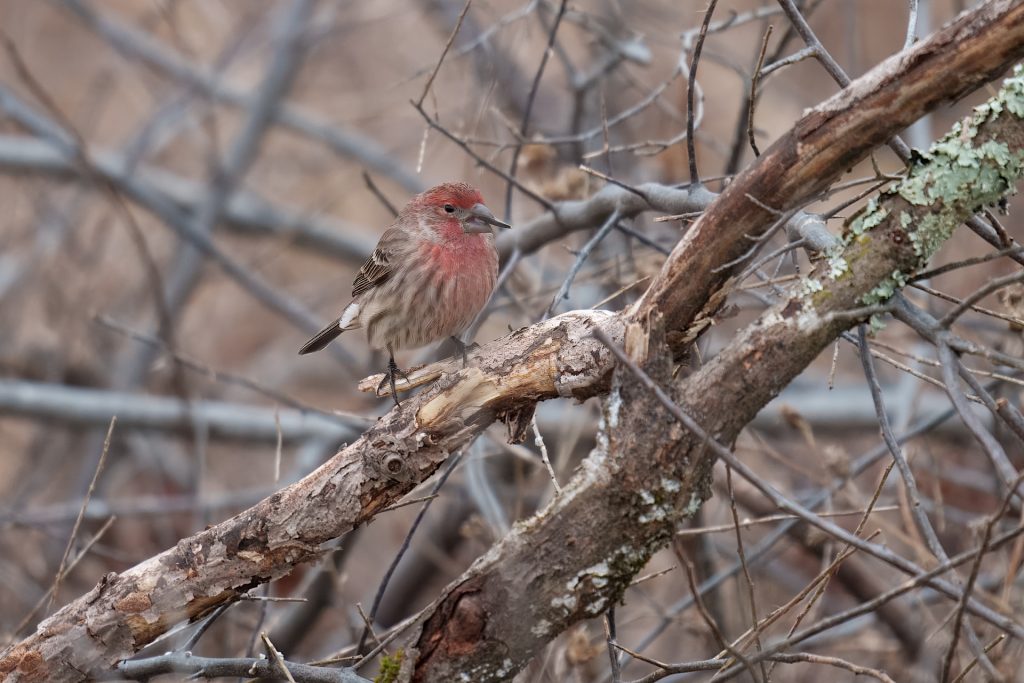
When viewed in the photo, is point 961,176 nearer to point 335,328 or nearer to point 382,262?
point 382,262

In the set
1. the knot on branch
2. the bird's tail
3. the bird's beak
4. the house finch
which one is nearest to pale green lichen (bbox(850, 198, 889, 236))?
the knot on branch

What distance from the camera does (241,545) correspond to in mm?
3107

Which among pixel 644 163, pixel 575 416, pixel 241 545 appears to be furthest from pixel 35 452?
pixel 241 545

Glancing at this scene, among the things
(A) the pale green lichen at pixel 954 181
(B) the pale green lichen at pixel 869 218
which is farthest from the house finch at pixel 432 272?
(A) the pale green lichen at pixel 954 181

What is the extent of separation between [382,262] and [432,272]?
1.38 feet

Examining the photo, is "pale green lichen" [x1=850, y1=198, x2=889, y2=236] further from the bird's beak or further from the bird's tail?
the bird's tail

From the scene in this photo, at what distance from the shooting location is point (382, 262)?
4.80 meters

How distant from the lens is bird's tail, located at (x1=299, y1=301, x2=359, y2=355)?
4.91 metres

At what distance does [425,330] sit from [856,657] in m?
3.52

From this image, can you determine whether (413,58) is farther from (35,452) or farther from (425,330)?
(425,330)

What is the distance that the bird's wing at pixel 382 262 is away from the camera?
4.72m

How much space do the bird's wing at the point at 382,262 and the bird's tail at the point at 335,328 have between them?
0.11 meters

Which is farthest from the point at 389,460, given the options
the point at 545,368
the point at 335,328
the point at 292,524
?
the point at 335,328

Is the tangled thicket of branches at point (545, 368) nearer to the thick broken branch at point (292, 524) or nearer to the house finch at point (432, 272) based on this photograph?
the thick broken branch at point (292, 524)
